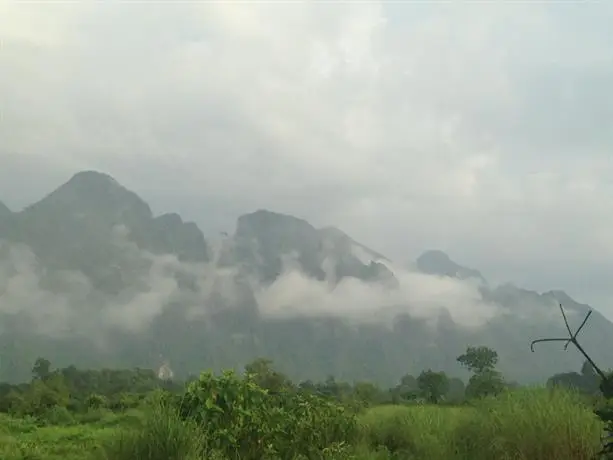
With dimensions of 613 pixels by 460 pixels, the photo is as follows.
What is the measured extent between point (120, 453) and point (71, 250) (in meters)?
189

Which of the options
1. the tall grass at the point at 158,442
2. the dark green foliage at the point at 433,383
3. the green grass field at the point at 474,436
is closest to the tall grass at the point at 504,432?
the green grass field at the point at 474,436

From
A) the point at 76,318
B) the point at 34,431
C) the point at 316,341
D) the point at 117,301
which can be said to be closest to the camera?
the point at 34,431

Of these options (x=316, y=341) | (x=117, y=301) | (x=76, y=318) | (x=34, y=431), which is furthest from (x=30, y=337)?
(x=34, y=431)

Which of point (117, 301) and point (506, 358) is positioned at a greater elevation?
point (117, 301)

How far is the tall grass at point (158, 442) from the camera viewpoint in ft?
28.5

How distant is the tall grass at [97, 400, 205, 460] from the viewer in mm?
8695

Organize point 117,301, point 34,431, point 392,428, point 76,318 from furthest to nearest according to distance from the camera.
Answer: point 117,301, point 76,318, point 34,431, point 392,428

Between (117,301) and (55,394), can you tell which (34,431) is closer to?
(55,394)

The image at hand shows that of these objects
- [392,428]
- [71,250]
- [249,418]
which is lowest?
[392,428]

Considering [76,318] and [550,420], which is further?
[76,318]

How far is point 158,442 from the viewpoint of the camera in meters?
8.78

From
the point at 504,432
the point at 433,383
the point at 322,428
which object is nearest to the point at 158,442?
the point at 322,428

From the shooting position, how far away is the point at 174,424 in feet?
29.5

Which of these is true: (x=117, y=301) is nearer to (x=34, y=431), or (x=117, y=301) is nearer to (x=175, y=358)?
(x=175, y=358)
